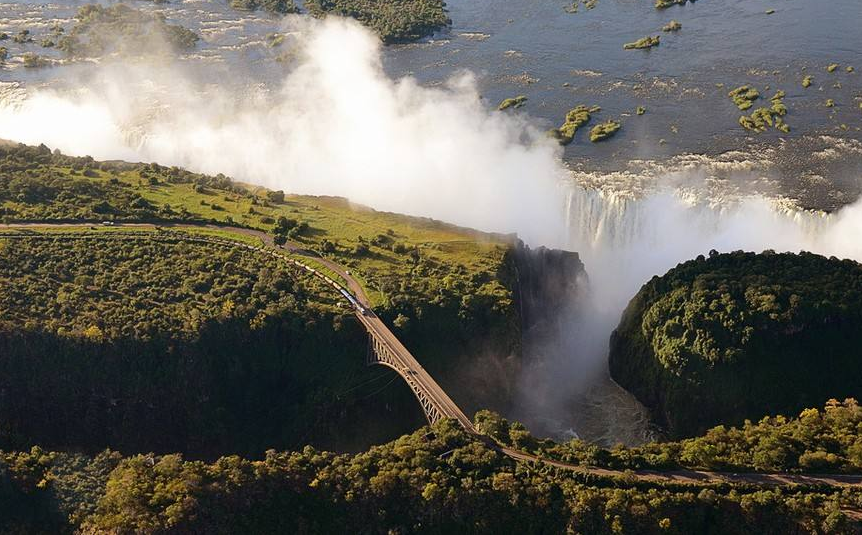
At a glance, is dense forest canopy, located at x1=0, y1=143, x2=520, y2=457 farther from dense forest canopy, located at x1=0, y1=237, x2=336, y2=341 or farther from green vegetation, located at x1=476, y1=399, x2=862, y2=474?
green vegetation, located at x1=476, y1=399, x2=862, y2=474

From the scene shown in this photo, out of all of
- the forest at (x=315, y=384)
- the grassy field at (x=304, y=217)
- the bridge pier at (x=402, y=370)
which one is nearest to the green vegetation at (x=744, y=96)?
the forest at (x=315, y=384)

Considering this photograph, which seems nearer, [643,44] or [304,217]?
[304,217]

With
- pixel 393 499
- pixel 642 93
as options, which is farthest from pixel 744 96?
pixel 393 499

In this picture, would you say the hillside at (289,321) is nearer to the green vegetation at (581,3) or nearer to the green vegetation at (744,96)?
the green vegetation at (744,96)

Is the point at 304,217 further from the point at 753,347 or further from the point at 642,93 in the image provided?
the point at 642,93

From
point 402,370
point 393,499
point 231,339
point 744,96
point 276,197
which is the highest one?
point 744,96
